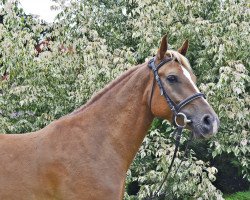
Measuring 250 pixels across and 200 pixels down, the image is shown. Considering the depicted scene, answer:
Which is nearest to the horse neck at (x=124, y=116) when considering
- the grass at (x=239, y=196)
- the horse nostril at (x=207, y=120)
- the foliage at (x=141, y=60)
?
the horse nostril at (x=207, y=120)

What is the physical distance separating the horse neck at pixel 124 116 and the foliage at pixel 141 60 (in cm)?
325

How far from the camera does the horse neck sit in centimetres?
408

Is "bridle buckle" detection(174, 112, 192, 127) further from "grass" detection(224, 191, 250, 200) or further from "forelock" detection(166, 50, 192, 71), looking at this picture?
"grass" detection(224, 191, 250, 200)

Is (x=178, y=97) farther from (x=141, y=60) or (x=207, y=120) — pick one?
(x=141, y=60)

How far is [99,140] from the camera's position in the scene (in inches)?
159

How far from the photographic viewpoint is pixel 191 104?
3.95 meters

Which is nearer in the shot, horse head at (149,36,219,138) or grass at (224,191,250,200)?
horse head at (149,36,219,138)

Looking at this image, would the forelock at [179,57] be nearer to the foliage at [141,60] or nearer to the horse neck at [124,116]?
the horse neck at [124,116]

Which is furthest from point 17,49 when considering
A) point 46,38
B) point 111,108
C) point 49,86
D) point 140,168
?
point 111,108

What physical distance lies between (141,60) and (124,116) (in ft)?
16.1

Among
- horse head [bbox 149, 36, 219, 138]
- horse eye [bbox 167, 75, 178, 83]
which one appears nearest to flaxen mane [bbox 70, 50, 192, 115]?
horse head [bbox 149, 36, 219, 138]

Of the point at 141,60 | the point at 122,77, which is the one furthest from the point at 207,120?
the point at 141,60

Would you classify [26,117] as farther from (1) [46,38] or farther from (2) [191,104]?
(2) [191,104]

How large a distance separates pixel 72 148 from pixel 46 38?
18.8 ft
